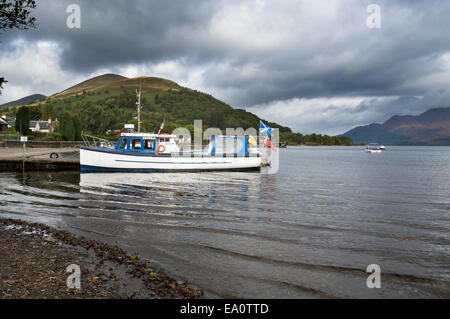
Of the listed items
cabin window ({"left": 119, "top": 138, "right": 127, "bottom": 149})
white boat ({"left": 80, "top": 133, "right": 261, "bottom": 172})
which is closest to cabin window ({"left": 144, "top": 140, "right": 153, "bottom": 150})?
white boat ({"left": 80, "top": 133, "right": 261, "bottom": 172})

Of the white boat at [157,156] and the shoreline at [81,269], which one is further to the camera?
the white boat at [157,156]

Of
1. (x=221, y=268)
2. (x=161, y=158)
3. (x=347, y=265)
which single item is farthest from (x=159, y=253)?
(x=161, y=158)

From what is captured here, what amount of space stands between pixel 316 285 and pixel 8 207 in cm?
1537

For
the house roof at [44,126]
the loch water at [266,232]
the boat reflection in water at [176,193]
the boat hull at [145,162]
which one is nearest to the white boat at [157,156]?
the boat hull at [145,162]

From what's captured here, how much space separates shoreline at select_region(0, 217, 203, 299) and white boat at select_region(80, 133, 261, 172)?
21.7 m

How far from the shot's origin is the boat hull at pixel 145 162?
31.0 m

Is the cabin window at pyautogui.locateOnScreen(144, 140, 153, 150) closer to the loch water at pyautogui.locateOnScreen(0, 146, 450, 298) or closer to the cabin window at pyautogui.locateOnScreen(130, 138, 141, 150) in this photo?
the cabin window at pyautogui.locateOnScreen(130, 138, 141, 150)

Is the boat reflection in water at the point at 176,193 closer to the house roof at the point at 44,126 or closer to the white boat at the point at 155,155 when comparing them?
the white boat at the point at 155,155

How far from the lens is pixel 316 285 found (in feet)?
24.8

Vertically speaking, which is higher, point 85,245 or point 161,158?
point 161,158

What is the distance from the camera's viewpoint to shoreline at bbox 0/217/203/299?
6348 millimetres

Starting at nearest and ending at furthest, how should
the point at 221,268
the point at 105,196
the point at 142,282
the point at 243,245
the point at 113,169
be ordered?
1. the point at 142,282
2. the point at 221,268
3. the point at 243,245
4. the point at 105,196
5. the point at 113,169

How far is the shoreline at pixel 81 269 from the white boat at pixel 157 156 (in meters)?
21.7
